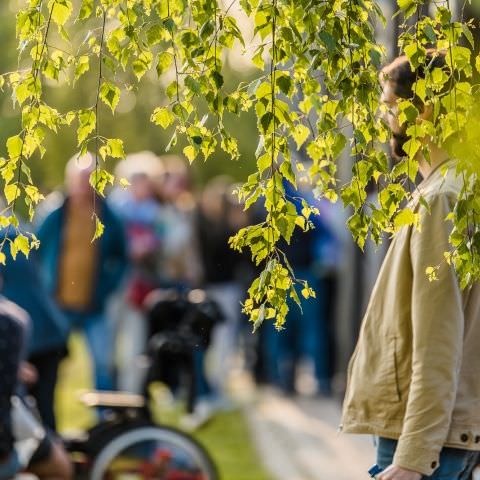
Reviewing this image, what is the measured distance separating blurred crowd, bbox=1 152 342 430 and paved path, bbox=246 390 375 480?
1.49 ft

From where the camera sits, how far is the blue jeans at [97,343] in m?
10.2

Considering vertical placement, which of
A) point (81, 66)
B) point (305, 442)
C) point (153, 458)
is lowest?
point (305, 442)

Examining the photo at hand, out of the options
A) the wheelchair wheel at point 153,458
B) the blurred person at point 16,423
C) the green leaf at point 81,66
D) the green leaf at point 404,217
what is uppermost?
the green leaf at point 81,66

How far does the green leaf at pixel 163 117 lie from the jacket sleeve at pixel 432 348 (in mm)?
781

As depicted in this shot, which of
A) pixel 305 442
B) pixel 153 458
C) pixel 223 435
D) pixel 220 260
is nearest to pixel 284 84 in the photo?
pixel 153 458

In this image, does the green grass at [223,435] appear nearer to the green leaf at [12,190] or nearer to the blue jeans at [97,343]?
the blue jeans at [97,343]

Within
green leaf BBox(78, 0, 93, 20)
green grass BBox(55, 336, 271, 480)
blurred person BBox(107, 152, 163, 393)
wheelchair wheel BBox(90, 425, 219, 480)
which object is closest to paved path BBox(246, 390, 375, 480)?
green grass BBox(55, 336, 271, 480)

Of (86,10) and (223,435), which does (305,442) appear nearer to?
(223,435)

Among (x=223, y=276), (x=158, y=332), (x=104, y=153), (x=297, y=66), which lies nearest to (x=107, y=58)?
(x=104, y=153)

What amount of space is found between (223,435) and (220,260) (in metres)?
2.13

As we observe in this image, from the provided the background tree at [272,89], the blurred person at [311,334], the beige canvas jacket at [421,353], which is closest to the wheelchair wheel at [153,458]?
the beige canvas jacket at [421,353]

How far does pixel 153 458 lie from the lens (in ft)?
22.5

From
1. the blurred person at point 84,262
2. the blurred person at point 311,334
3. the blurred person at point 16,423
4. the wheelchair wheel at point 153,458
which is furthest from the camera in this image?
the blurred person at point 311,334

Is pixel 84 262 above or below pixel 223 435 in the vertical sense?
above
